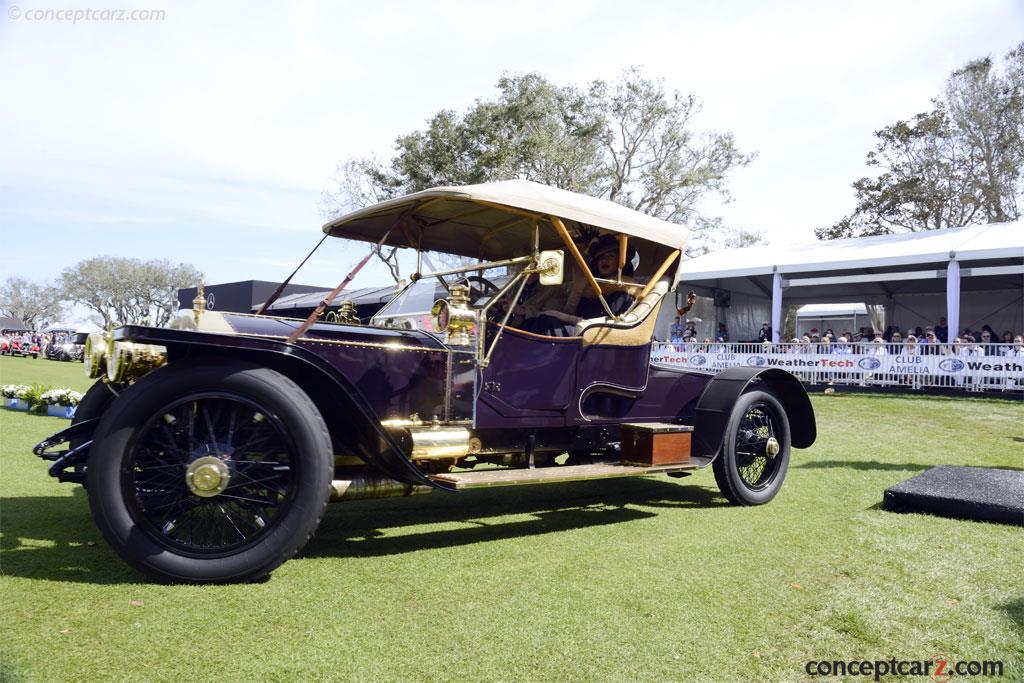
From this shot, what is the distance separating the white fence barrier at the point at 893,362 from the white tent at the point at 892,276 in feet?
5.24

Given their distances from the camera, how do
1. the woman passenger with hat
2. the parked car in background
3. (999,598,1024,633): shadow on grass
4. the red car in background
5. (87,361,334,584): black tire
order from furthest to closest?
the red car in background
the parked car in background
the woman passenger with hat
(87,361,334,584): black tire
(999,598,1024,633): shadow on grass

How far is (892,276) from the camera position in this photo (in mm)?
17906

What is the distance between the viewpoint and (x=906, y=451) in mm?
7566

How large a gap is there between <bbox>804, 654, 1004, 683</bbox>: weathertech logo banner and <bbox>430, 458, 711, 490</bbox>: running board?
5.51 ft

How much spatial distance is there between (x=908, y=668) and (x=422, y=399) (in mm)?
2626

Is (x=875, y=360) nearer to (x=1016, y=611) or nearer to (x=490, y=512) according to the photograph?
(x=490, y=512)

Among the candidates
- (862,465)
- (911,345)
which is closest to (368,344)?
(862,465)

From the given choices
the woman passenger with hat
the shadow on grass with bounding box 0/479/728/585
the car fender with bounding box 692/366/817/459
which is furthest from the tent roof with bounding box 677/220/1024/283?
the woman passenger with hat

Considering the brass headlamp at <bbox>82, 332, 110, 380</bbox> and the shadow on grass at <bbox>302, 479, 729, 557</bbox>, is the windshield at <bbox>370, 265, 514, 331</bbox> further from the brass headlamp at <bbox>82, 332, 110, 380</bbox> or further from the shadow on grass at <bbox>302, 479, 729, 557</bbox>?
the brass headlamp at <bbox>82, 332, 110, 380</bbox>

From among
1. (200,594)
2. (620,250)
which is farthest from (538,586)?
(620,250)

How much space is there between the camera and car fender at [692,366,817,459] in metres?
5.12

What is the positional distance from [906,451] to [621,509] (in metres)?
4.23

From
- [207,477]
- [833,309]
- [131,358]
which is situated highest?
[833,309]

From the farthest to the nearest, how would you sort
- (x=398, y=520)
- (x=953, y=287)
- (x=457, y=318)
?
1. (x=953, y=287)
2. (x=398, y=520)
3. (x=457, y=318)
